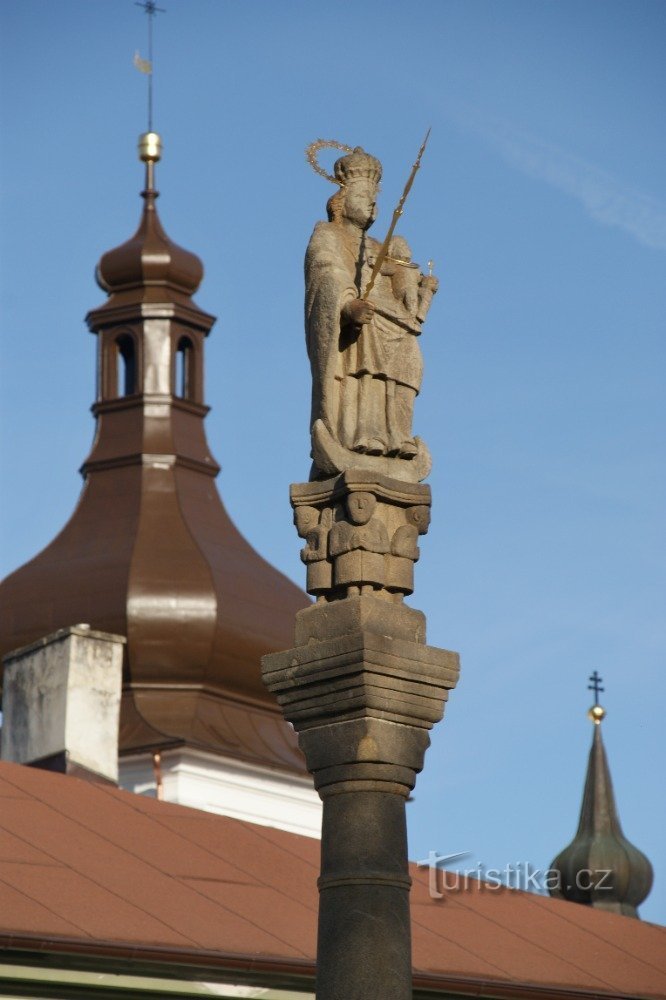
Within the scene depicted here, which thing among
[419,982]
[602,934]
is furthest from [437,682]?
[602,934]

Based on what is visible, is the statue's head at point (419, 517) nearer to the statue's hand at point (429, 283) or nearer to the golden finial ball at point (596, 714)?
the statue's hand at point (429, 283)

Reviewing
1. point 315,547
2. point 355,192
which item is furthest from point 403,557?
point 355,192

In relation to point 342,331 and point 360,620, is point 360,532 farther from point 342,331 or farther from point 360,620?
point 342,331

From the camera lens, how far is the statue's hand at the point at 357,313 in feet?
50.5

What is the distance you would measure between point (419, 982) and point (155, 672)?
2005 centimetres

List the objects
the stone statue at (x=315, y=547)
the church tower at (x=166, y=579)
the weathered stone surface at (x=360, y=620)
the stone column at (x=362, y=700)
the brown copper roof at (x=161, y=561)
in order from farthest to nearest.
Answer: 1. the brown copper roof at (x=161, y=561)
2. the church tower at (x=166, y=579)
3. the stone statue at (x=315, y=547)
4. the weathered stone surface at (x=360, y=620)
5. the stone column at (x=362, y=700)

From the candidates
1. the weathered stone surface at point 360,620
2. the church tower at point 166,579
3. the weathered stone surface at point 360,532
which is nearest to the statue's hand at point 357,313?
the weathered stone surface at point 360,532

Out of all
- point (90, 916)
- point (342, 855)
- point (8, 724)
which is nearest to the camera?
point (342, 855)

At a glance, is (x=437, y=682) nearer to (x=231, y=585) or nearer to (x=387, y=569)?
(x=387, y=569)

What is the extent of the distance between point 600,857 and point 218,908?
1125 inches

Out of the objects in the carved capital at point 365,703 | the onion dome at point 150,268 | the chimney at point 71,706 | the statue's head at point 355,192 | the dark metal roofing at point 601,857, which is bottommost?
the carved capital at point 365,703

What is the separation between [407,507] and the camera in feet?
50.1

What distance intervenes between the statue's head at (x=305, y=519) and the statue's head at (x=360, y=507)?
30 cm

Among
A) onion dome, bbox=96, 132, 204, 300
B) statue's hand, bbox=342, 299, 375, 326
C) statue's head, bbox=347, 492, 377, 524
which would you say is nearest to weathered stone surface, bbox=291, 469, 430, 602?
statue's head, bbox=347, 492, 377, 524
